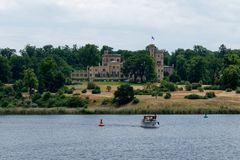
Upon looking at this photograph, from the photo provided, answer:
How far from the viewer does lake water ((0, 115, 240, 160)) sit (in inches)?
3287

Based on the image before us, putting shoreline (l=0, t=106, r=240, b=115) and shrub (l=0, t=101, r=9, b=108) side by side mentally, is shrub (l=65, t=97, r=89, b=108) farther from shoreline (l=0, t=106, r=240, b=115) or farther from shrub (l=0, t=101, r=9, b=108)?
shrub (l=0, t=101, r=9, b=108)

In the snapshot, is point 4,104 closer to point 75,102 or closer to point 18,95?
point 18,95

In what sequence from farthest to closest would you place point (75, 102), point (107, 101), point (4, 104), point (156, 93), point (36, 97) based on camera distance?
point (156, 93) < point (36, 97) < point (4, 104) < point (107, 101) < point (75, 102)

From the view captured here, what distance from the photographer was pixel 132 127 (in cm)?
12194

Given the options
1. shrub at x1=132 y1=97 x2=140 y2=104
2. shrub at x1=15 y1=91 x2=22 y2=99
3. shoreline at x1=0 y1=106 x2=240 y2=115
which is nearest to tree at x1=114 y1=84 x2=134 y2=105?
shrub at x1=132 y1=97 x2=140 y2=104

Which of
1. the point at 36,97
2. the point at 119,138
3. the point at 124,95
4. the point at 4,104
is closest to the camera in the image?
the point at 119,138

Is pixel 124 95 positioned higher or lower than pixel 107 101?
higher

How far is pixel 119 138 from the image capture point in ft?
340

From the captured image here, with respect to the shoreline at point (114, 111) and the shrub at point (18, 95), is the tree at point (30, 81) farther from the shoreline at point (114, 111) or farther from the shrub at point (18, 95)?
the shoreline at point (114, 111)

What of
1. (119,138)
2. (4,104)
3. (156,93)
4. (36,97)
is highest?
(156,93)

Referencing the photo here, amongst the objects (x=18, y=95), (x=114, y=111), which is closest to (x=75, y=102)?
(x=114, y=111)

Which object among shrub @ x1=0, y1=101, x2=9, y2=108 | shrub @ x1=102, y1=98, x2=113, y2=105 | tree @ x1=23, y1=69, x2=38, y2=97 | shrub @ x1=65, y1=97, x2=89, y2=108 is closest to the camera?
shrub @ x1=65, y1=97, x2=89, y2=108

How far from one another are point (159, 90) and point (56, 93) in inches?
1184

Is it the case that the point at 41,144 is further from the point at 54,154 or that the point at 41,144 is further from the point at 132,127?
the point at 132,127
